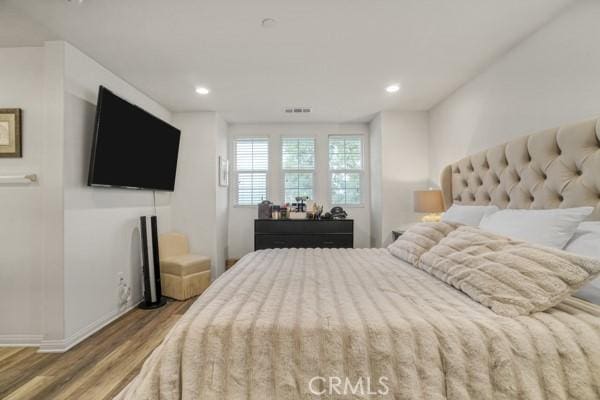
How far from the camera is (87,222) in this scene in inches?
93.7

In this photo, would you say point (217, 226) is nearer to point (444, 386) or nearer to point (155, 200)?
point (155, 200)

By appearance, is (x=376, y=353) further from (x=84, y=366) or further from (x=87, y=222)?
(x=87, y=222)

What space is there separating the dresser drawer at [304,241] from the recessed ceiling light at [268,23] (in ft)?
8.55

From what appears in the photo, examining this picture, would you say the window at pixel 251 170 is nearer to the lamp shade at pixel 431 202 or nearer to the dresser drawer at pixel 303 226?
the dresser drawer at pixel 303 226

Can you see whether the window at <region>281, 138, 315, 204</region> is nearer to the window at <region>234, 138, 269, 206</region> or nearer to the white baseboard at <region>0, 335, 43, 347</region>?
the window at <region>234, 138, 269, 206</region>

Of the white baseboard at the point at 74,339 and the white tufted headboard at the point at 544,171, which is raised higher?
the white tufted headboard at the point at 544,171

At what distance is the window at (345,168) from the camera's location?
4.51 meters

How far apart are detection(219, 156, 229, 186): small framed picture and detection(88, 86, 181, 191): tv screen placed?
25.5 inches

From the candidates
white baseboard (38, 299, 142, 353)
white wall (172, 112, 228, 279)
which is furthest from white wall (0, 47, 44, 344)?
white wall (172, 112, 228, 279)

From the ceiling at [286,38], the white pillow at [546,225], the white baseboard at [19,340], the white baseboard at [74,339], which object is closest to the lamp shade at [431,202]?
the ceiling at [286,38]

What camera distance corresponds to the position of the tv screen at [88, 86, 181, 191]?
2.33 m

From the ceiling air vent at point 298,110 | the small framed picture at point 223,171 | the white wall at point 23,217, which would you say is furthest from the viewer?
the small framed picture at point 223,171

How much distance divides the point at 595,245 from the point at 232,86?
3.09 meters

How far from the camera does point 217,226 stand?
3.88m
